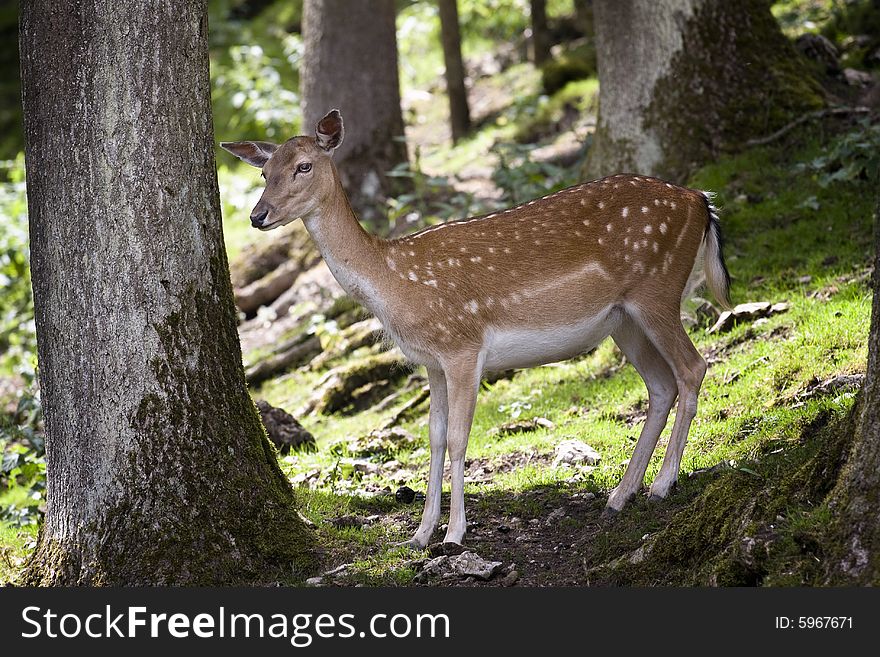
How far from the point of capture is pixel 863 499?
13.8 ft

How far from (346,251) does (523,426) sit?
2.45 m

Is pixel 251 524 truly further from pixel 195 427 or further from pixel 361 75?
pixel 361 75

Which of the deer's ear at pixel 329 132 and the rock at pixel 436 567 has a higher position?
the deer's ear at pixel 329 132

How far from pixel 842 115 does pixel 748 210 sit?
155 cm

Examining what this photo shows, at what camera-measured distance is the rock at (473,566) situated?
536 cm

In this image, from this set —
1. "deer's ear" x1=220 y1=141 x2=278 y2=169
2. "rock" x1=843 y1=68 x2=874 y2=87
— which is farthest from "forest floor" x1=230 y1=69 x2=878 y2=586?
"deer's ear" x1=220 y1=141 x2=278 y2=169

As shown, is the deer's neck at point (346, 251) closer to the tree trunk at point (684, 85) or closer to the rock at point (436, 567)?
the rock at point (436, 567)

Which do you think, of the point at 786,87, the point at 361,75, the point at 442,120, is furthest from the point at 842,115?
the point at 442,120

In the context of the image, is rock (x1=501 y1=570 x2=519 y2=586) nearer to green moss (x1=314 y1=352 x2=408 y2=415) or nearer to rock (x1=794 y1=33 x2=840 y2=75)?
green moss (x1=314 y1=352 x2=408 y2=415)

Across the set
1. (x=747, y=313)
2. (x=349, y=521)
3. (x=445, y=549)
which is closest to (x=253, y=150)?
(x=349, y=521)

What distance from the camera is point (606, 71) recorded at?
1016 cm

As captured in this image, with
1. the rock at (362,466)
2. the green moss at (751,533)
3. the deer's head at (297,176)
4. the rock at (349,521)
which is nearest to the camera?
the green moss at (751,533)

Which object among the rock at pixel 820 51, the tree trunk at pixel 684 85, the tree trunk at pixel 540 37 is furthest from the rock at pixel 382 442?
the tree trunk at pixel 540 37

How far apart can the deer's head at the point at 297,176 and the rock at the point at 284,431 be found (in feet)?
9.23
